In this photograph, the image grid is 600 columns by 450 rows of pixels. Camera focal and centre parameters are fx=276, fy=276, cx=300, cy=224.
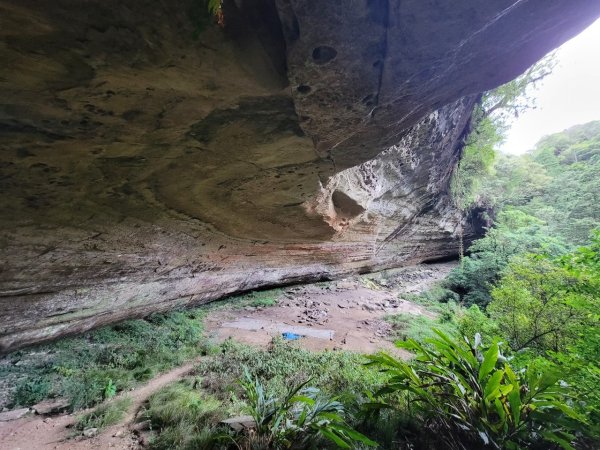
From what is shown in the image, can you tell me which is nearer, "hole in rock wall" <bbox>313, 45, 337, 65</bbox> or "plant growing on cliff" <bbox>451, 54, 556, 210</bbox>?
"hole in rock wall" <bbox>313, 45, 337, 65</bbox>

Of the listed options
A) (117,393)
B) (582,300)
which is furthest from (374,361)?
(117,393)

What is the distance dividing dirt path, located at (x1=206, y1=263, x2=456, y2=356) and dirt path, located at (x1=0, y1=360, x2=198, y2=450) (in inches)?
157

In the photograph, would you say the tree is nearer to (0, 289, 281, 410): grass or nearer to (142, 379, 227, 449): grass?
(142, 379, 227, 449): grass

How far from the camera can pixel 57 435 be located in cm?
362

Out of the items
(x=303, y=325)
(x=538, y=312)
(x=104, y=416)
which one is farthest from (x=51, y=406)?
(x=538, y=312)

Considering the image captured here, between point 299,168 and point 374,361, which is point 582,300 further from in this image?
point 299,168

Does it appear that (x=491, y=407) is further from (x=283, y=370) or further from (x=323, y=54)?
(x=283, y=370)

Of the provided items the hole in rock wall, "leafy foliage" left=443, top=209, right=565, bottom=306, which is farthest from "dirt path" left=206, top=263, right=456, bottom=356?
the hole in rock wall

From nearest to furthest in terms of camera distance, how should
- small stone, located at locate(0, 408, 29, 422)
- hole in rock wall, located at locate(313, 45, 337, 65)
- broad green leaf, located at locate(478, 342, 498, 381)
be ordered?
1. hole in rock wall, located at locate(313, 45, 337, 65)
2. broad green leaf, located at locate(478, 342, 498, 381)
3. small stone, located at locate(0, 408, 29, 422)

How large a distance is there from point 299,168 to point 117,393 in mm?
4914

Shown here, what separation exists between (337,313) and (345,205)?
733 centimetres

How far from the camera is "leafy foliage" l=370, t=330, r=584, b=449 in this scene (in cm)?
266

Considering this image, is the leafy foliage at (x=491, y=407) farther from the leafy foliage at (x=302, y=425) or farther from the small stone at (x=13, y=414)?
the small stone at (x=13, y=414)

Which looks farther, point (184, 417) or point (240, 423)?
point (184, 417)
